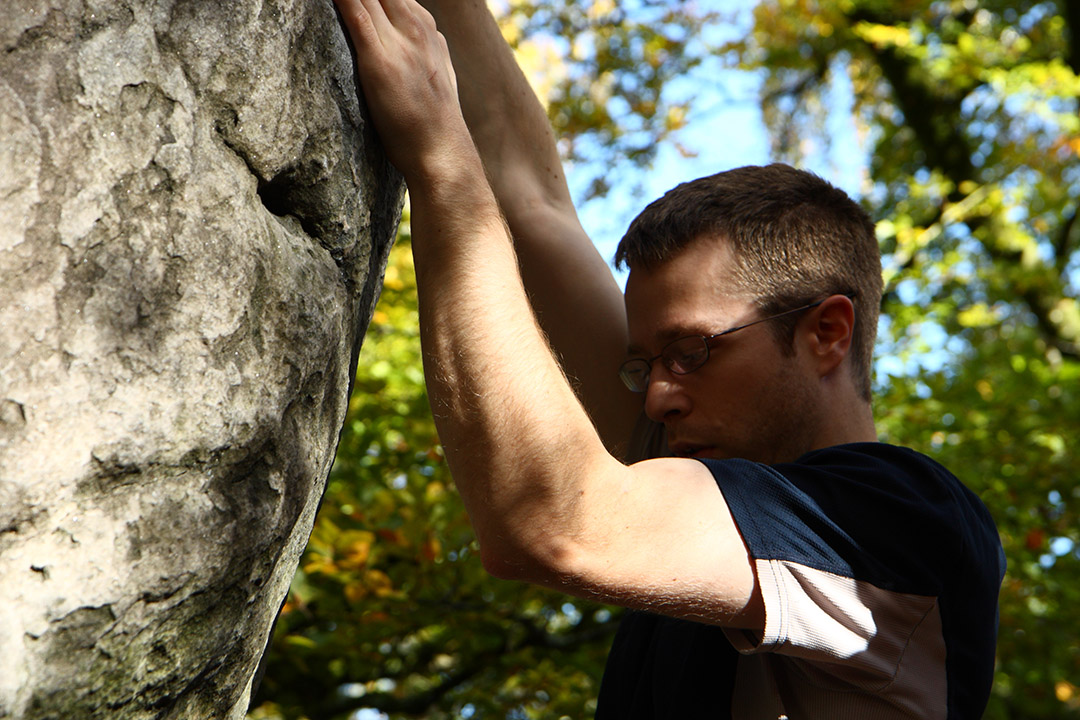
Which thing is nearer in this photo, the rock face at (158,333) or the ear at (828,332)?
the rock face at (158,333)

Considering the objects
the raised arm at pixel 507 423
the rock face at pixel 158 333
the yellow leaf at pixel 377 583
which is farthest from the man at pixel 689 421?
the yellow leaf at pixel 377 583

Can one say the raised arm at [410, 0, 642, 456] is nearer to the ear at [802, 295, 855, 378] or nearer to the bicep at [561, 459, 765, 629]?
the ear at [802, 295, 855, 378]

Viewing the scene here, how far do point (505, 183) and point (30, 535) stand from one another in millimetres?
1329

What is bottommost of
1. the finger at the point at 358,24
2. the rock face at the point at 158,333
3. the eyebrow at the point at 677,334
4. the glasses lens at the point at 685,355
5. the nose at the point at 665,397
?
the nose at the point at 665,397

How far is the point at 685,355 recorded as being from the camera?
1842 millimetres

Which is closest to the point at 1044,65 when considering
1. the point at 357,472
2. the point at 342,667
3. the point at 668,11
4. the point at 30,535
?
the point at 668,11

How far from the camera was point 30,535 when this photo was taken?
35.8 inches

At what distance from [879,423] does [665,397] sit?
2.30 m

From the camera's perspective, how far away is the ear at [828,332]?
72.5 inches

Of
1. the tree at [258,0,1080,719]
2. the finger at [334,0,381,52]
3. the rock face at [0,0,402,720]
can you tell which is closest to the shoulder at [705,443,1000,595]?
the rock face at [0,0,402,720]

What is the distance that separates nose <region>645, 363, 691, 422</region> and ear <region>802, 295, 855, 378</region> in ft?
0.92

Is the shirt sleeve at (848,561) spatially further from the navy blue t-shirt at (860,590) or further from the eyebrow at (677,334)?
the eyebrow at (677,334)

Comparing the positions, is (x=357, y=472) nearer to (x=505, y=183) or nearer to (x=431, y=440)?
(x=431, y=440)

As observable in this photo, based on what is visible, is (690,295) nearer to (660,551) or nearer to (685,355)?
(685,355)
